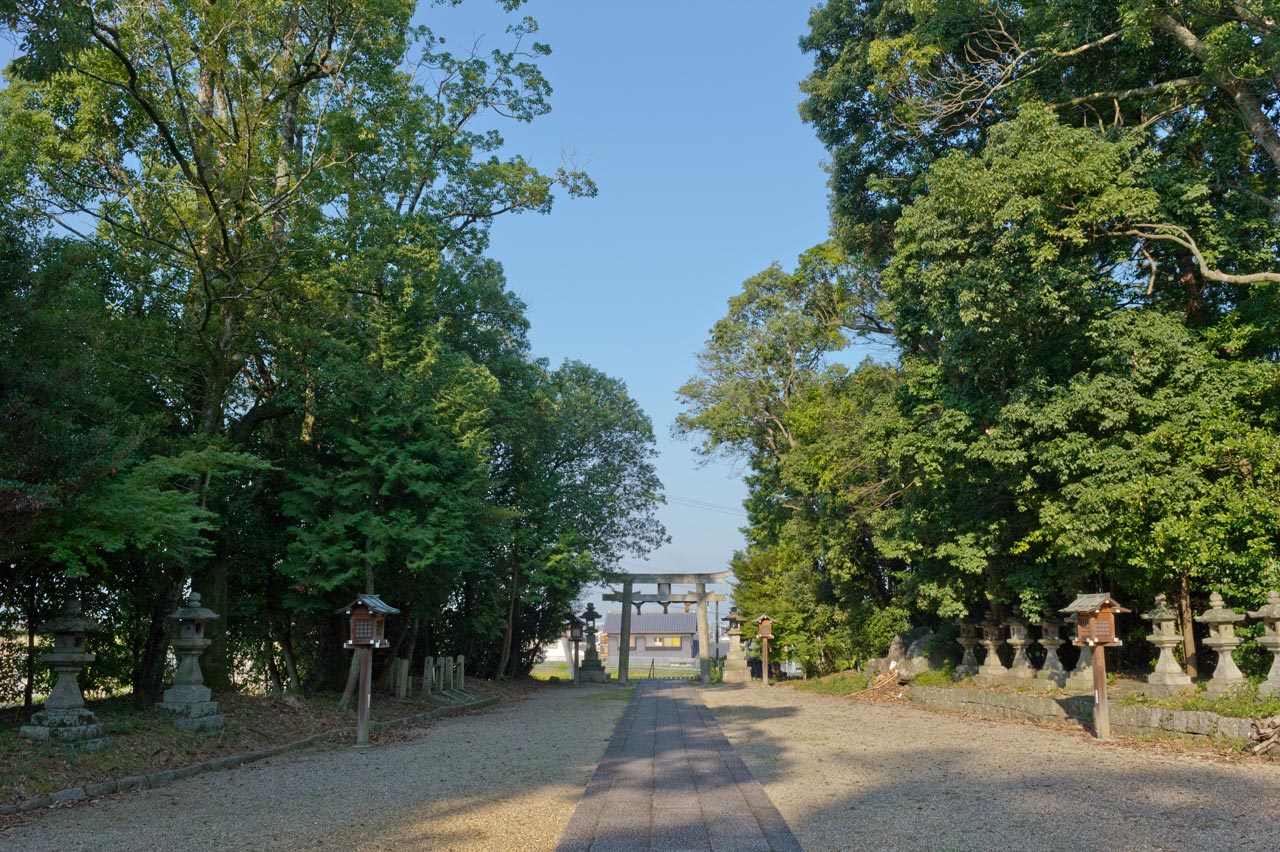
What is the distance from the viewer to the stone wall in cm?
941

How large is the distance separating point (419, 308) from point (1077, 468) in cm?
1128

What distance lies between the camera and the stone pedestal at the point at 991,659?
51.3ft

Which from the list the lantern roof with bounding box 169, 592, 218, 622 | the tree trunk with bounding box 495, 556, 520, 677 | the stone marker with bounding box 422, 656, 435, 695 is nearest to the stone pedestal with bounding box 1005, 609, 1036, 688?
the stone marker with bounding box 422, 656, 435, 695

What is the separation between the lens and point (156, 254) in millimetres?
12039

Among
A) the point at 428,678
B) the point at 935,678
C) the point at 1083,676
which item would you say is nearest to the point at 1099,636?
the point at 1083,676

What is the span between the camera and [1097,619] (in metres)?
10.8

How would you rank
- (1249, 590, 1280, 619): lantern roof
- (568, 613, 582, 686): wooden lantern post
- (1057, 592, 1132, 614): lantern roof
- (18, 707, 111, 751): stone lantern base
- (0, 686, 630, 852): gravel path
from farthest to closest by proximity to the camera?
(568, 613, 582, 686): wooden lantern post < (1057, 592, 1132, 614): lantern roof < (1249, 590, 1280, 619): lantern roof < (18, 707, 111, 751): stone lantern base < (0, 686, 630, 852): gravel path

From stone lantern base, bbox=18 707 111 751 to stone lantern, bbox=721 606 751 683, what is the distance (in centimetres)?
2522

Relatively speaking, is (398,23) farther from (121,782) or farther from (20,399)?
(121,782)

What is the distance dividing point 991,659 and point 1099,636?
18.5 feet

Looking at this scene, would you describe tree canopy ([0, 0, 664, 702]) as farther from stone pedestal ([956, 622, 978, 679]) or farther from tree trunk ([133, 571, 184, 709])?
stone pedestal ([956, 622, 978, 679])

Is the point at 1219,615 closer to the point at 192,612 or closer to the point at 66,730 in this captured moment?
the point at 192,612

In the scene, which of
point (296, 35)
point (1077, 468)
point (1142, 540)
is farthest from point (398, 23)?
point (1142, 540)

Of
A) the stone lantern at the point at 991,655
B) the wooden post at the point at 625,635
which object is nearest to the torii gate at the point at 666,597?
the wooden post at the point at 625,635
